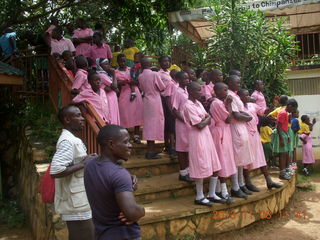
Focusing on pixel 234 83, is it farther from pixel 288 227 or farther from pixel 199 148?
pixel 288 227

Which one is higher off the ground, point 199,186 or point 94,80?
point 94,80

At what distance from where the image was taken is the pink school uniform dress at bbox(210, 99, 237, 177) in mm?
5078

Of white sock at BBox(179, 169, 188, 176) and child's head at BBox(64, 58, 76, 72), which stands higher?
child's head at BBox(64, 58, 76, 72)

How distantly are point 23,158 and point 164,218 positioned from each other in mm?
3706

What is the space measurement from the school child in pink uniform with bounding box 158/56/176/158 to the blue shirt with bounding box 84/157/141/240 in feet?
12.9

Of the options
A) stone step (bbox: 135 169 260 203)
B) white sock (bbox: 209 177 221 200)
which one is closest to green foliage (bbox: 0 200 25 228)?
stone step (bbox: 135 169 260 203)

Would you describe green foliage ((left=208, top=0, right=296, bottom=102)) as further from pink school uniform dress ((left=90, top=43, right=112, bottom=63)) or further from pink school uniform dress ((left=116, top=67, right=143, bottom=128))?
pink school uniform dress ((left=90, top=43, right=112, bottom=63))

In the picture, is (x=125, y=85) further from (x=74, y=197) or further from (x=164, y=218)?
(x=74, y=197)

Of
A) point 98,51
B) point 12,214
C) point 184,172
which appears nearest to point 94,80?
point 184,172

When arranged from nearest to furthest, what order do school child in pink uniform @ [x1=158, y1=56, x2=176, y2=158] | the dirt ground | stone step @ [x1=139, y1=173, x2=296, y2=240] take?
stone step @ [x1=139, y1=173, x2=296, y2=240] → the dirt ground → school child in pink uniform @ [x1=158, y1=56, x2=176, y2=158]

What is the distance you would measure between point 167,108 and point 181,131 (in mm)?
983

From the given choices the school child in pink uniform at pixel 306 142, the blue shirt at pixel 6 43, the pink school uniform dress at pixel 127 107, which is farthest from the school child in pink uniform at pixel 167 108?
the school child in pink uniform at pixel 306 142

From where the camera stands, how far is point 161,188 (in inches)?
203

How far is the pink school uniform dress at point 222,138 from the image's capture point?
16.7 ft
